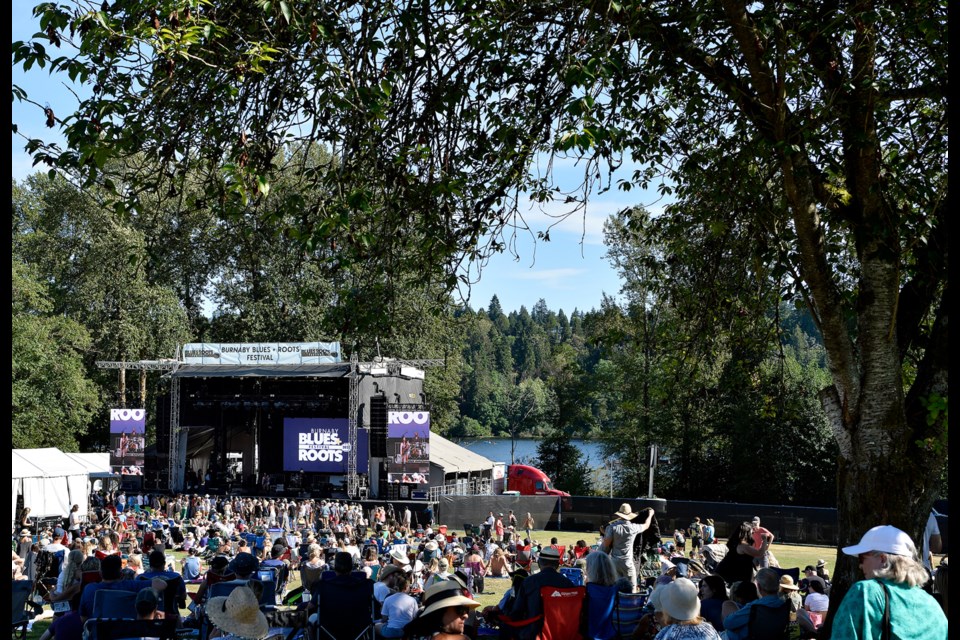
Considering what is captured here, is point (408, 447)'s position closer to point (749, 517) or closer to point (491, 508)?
point (491, 508)

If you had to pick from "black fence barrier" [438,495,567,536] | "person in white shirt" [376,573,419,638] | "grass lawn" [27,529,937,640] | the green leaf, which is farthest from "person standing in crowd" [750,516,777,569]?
"black fence barrier" [438,495,567,536]

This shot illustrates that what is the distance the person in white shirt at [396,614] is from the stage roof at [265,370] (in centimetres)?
2559

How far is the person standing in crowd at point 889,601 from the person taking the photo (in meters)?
3.88

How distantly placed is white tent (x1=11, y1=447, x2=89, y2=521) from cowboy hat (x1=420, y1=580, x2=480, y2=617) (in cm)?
2294

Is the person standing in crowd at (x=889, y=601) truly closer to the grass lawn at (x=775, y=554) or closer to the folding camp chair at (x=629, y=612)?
the folding camp chair at (x=629, y=612)

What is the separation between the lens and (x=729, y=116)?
10.2 metres

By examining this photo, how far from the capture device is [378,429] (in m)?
35.0

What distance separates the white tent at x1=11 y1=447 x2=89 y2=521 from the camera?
26109mm

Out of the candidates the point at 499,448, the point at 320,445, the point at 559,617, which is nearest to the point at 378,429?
the point at 320,445

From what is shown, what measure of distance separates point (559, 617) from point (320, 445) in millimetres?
29103

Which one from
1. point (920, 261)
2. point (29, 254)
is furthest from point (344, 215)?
point (29, 254)

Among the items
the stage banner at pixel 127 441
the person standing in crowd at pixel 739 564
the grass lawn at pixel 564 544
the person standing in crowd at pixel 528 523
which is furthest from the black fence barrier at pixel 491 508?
the person standing in crowd at pixel 739 564

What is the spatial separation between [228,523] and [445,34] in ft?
58.7
